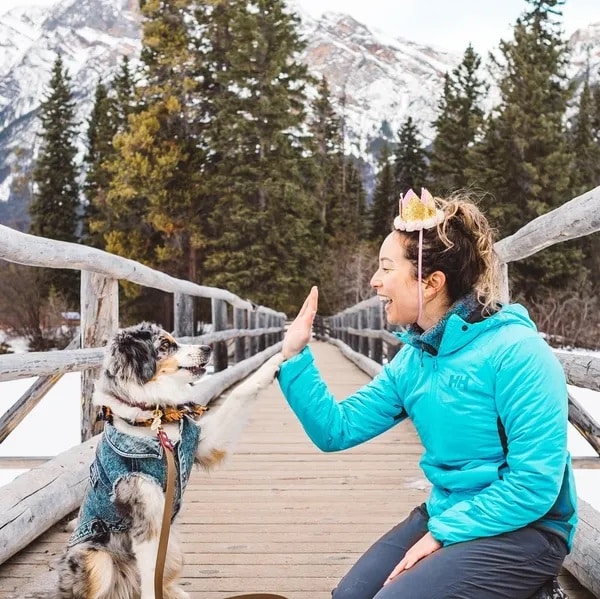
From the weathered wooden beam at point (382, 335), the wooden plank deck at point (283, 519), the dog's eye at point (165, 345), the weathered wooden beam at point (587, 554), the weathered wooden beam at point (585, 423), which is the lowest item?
the wooden plank deck at point (283, 519)

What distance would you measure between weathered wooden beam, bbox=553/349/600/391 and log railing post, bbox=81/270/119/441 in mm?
2299

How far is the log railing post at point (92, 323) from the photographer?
371cm

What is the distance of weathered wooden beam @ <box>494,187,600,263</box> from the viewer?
231cm

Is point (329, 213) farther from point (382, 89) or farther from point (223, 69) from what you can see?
point (382, 89)

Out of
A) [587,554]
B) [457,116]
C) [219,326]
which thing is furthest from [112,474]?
[457,116]

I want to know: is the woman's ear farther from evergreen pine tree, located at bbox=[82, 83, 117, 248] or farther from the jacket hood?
evergreen pine tree, located at bbox=[82, 83, 117, 248]

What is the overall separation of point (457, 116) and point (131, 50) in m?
29.6

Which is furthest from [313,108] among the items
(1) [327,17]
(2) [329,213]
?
(1) [327,17]

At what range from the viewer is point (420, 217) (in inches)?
75.7

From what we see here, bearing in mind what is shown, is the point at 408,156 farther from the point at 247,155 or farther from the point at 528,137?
the point at 247,155

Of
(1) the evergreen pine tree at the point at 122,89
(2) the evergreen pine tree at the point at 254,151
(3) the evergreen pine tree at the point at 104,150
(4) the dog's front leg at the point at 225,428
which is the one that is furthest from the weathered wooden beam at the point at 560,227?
(1) the evergreen pine tree at the point at 122,89

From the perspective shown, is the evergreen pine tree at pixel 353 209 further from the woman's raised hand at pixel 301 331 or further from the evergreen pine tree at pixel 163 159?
the woman's raised hand at pixel 301 331

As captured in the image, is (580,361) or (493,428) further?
(580,361)

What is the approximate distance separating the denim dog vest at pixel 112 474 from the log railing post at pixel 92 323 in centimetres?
147
